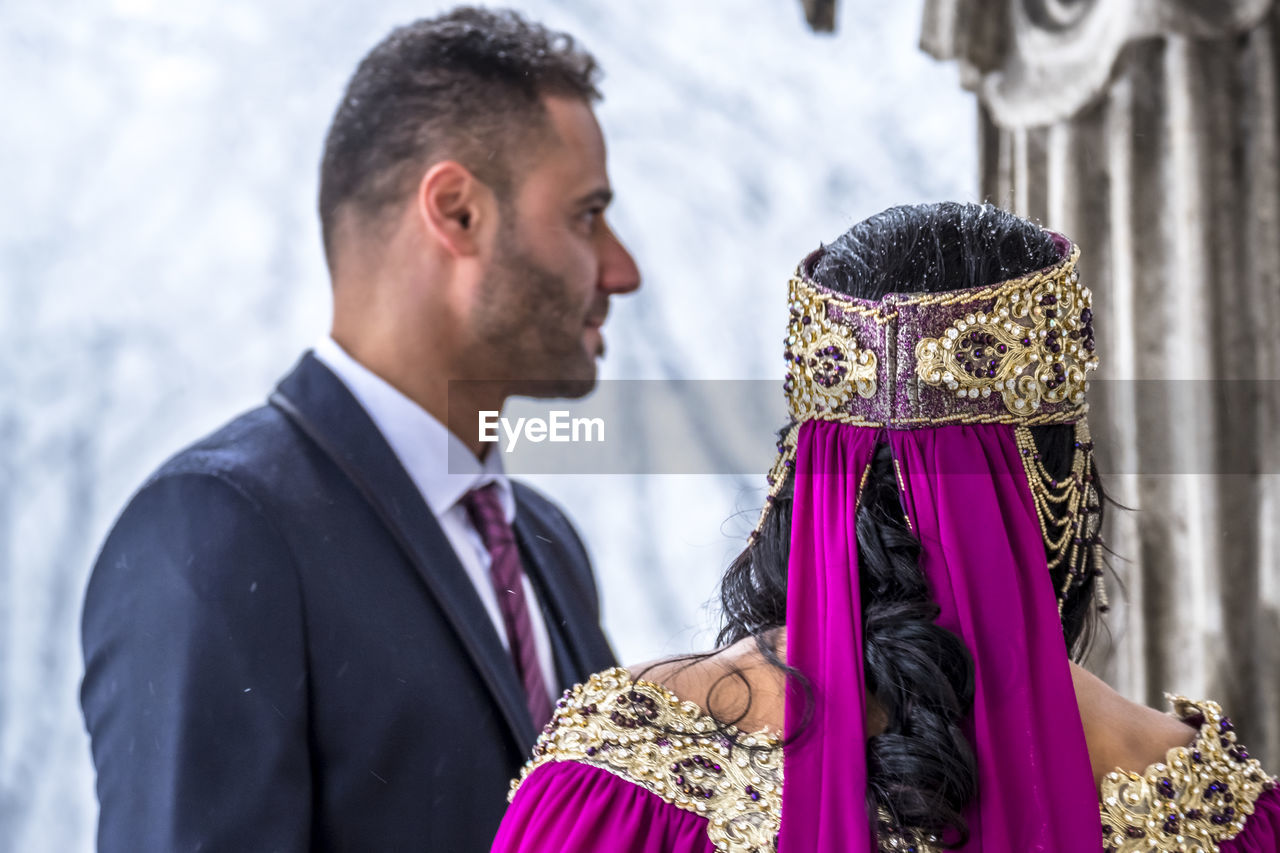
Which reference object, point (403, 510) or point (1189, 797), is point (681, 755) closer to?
point (1189, 797)

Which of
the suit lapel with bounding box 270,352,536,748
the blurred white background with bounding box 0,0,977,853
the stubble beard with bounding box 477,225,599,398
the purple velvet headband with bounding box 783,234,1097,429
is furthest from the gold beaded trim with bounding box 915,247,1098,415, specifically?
the blurred white background with bounding box 0,0,977,853

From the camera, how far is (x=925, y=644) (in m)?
0.80

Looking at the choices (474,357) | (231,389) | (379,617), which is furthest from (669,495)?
(379,617)

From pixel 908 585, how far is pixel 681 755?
0.68 feet

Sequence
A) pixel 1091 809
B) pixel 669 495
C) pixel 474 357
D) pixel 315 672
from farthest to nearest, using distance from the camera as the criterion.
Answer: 1. pixel 669 495
2. pixel 474 357
3. pixel 315 672
4. pixel 1091 809

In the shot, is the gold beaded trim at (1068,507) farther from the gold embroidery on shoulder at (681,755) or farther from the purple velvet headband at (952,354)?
Answer: the gold embroidery on shoulder at (681,755)

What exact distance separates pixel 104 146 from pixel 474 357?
2.12 meters

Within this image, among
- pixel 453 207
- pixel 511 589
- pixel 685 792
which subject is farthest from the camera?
pixel 453 207

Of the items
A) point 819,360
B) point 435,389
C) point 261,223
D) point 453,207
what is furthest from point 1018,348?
point 261,223

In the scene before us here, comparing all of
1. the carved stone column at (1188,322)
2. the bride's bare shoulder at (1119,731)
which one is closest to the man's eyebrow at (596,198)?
the carved stone column at (1188,322)

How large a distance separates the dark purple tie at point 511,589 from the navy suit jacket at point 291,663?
0.10 metres

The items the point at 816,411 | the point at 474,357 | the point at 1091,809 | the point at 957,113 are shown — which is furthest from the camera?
the point at 957,113

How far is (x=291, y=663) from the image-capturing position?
4.11 feet

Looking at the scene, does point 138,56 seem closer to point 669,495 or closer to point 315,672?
point 669,495
